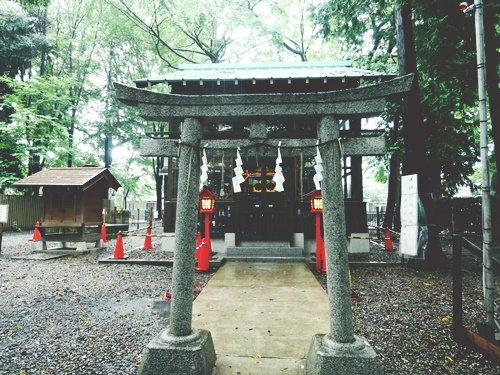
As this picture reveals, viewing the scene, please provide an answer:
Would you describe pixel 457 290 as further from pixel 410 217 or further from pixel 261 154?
pixel 261 154

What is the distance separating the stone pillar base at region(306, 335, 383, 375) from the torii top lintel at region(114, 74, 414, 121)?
2680mm

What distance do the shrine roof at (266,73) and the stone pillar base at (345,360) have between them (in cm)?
727

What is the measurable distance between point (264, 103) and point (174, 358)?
3.16m

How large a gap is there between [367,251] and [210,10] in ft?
48.8

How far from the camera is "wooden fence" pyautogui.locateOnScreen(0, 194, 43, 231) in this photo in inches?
734

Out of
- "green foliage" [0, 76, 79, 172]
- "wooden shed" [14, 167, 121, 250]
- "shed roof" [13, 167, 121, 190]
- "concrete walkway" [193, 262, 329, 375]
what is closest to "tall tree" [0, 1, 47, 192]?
"green foliage" [0, 76, 79, 172]

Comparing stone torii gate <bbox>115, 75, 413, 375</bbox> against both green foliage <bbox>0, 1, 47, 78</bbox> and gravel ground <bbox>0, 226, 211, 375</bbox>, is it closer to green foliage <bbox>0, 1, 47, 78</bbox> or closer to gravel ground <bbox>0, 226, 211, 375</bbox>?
gravel ground <bbox>0, 226, 211, 375</bbox>

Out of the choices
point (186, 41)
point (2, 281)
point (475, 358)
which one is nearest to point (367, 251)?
point (475, 358)

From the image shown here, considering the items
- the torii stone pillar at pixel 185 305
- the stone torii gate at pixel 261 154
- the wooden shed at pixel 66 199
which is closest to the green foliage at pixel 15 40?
the wooden shed at pixel 66 199

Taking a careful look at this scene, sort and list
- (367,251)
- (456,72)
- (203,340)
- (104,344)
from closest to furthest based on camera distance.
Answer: (203,340), (104,344), (456,72), (367,251)

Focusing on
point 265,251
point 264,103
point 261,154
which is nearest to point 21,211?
point 265,251

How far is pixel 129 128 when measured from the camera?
22.6 m

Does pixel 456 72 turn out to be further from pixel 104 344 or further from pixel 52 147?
pixel 52 147

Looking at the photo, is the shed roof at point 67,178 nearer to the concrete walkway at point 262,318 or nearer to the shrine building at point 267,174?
the shrine building at point 267,174
